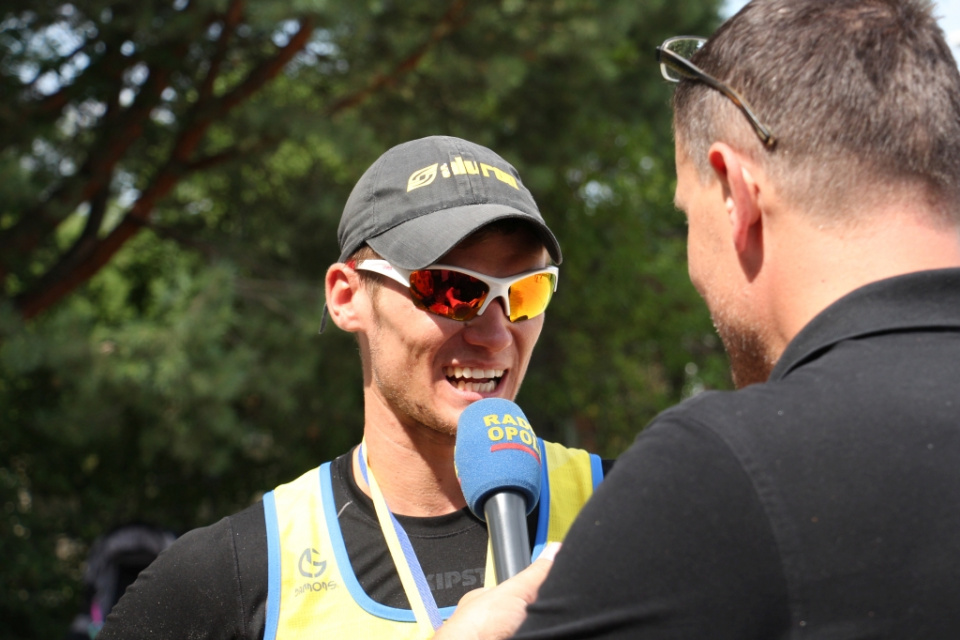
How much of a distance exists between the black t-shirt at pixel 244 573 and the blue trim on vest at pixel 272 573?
18 mm

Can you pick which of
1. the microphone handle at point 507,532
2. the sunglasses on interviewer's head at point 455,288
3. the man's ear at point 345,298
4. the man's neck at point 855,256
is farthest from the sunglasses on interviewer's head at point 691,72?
the man's ear at point 345,298

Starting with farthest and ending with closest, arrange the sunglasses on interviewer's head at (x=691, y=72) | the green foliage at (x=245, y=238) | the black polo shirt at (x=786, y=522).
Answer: the green foliage at (x=245, y=238) → the sunglasses on interviewer's head at (x=691, y=72) → the black polo shirt at (x=786, y=522)

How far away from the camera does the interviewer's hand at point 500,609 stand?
4.89 ft

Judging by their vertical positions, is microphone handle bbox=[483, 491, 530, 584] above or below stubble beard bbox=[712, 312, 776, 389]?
below

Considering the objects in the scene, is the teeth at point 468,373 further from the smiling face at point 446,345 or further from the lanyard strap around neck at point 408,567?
the lanyard strap around neck at point 408,567

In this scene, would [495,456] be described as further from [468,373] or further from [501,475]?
[468,373]

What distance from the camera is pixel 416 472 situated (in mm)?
2328

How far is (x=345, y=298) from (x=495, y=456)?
83 centimetres

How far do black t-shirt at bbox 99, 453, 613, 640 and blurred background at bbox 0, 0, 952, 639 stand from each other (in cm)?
431

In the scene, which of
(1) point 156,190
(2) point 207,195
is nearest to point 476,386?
(1) point 156,190

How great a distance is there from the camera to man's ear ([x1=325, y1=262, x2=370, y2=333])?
8.02ft

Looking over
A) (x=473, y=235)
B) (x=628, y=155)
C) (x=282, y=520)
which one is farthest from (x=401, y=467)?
(x=628, y=155)

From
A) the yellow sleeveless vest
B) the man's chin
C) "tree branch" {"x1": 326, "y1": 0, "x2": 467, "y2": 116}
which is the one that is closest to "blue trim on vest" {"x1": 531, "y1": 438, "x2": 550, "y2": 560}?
the yellow sleeveless vest

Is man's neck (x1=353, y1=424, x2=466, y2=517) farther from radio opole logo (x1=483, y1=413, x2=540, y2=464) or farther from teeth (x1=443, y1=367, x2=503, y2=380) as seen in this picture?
radio opole logo (x1=483, y1=413, x2=540, y2=464)
